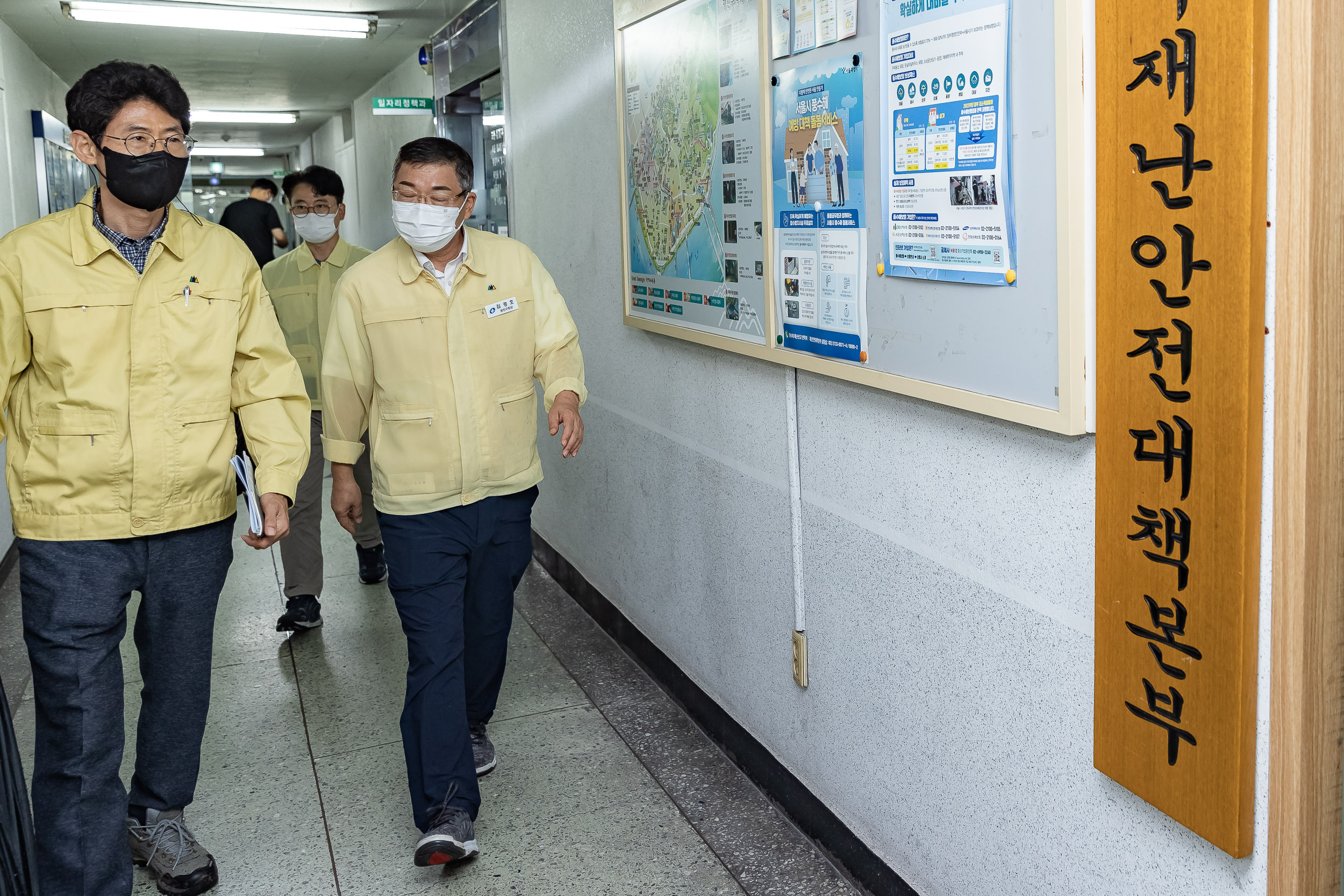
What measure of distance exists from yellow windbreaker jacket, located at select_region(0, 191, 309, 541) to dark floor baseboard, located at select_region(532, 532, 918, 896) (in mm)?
1333

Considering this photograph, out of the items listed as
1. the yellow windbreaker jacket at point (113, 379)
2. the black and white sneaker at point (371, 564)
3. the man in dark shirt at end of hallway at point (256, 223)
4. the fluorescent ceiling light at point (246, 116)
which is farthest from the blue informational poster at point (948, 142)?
the fluorescent ceiling light at point (246, 116)

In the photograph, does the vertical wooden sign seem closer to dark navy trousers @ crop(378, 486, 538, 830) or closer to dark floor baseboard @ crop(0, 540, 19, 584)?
dark navy trousers @ crop(378, 486, 538, 830)

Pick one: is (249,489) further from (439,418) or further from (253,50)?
(253,50)

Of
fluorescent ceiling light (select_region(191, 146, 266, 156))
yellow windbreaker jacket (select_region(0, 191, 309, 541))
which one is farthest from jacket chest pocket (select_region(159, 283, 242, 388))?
fluorescent ceiling light (select_region(191, 146, 266, 156))

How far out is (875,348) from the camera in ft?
6.78

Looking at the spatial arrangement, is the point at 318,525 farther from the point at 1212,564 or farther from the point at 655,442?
the point at 1212,564

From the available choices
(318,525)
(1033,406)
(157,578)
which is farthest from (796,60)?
(318,525)

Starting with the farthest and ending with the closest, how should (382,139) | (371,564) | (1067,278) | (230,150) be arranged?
(230,150) < (382,139) < (371,564) < (1067,278)

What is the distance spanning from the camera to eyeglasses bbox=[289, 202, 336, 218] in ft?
13.9

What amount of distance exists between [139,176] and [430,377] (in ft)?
2.48

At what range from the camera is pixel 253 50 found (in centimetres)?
888

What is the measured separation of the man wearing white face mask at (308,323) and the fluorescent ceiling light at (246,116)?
9.73 m

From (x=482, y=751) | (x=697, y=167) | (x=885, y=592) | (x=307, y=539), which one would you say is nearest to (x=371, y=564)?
(x=307, y=539)

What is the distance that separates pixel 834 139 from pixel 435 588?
135cm
